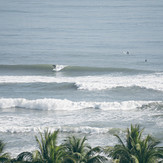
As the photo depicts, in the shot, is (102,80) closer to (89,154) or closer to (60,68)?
(60,68)

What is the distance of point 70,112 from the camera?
35.7m

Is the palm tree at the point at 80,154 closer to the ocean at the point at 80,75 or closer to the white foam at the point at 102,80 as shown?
the ocean at the point at 80,75

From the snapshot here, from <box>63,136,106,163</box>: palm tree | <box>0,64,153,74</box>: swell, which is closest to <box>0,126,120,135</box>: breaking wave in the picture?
<box>63,136,106,163</box>: palm tree

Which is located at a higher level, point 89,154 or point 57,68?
point 57,68

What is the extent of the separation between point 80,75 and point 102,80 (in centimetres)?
418

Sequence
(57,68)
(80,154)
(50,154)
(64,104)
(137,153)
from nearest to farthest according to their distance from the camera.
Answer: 1. (50,154)
2. (137,153)
3. (80,154)
4. (64,104)
5. (57,68)

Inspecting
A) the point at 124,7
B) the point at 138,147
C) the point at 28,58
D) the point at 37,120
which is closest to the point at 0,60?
the point at 28,58

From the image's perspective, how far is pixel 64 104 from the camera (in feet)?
123

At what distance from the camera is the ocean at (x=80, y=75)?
102 ft

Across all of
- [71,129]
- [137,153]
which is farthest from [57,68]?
[137,153]

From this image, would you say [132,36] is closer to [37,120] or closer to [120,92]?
[120,92]

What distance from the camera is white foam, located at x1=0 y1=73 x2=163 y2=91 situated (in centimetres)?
4303

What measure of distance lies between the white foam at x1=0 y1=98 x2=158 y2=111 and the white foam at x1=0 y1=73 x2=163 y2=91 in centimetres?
547

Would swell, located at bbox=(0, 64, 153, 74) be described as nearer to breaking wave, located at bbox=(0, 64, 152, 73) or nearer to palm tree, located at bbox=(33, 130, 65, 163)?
breaking wave, located at bbox=(0, 64, 152, 73)
